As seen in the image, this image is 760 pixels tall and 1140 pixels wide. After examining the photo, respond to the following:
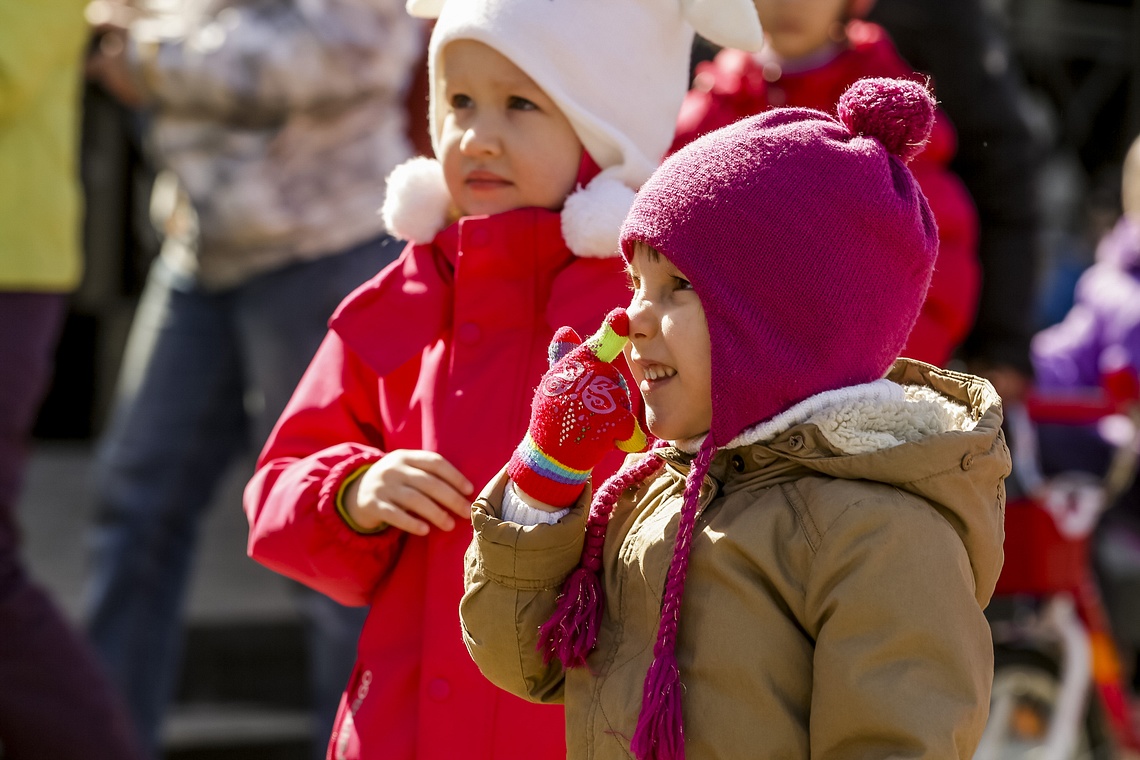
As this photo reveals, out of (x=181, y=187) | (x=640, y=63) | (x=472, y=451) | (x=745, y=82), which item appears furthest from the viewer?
(x=181, y=187)

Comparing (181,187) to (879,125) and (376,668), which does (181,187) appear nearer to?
(376,668)

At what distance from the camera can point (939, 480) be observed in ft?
4.71

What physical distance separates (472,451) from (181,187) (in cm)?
157

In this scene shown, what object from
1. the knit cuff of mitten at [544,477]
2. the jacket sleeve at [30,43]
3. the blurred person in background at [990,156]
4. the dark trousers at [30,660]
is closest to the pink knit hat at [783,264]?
the knit cuff of mitten at [544,477]

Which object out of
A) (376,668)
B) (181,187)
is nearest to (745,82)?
(181,187)

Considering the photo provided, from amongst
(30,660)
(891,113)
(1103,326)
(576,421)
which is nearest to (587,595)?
(576,421)

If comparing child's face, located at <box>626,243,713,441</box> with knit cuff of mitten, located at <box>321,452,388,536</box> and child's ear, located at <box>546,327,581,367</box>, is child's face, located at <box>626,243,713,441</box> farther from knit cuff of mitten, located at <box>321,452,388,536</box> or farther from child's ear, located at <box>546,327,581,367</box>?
knit cuff of mitten, located at <box>321,452,388,536</box>

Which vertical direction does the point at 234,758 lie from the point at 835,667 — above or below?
below

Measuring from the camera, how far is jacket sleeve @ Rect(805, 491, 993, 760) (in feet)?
4.40

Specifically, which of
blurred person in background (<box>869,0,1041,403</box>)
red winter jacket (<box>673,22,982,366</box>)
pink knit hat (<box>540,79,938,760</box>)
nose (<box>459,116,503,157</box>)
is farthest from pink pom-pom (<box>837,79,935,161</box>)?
blurred person in background (<box>869,0,1041,403</box>)

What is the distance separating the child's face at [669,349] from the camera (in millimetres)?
1501

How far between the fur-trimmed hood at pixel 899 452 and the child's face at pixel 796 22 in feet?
4.31

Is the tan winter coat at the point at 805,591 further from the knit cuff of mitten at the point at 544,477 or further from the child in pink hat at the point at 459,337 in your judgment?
the child in pink hat at the point at 459,337

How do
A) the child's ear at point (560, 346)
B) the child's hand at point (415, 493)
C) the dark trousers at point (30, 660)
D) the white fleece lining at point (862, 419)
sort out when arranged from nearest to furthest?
the white fleece lining at point (862, 419) < the child's ear at point (560, 346) < the child's hand at point (415, 493) < the dark trousers at point (30, 660)
